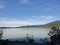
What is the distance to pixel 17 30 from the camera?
1043 centimetres

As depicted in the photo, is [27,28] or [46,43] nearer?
[46,43]

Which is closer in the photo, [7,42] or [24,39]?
[7,42]

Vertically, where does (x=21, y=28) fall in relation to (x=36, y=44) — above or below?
above

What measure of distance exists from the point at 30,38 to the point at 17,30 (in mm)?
971

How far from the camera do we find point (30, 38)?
10.0 metres

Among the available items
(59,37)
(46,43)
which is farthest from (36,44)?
(59,37)

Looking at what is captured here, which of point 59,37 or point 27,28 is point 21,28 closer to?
point 27,28

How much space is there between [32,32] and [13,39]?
130 cm

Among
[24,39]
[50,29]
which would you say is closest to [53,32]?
[50,29]

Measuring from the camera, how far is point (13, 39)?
998 centimetres

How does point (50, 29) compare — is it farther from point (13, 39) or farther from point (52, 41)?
point (13, 39)

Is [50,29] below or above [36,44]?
above

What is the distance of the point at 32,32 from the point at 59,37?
185 cm

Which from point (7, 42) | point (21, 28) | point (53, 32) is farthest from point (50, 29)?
point (7, 42)
